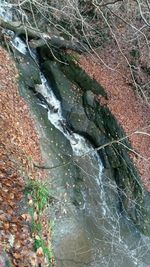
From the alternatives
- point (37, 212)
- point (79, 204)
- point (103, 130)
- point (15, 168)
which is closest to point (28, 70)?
point (103, 130)

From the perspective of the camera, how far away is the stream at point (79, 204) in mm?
9641

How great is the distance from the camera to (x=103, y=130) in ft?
46.8

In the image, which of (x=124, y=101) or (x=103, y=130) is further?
(x=124, y=101)

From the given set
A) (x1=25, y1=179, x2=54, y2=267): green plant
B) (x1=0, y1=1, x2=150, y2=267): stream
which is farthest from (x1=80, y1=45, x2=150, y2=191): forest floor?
(x1=25, y1=179, x2=54, y2=267): green plant

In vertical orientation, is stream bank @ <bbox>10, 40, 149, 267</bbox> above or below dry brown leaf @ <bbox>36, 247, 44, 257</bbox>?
below

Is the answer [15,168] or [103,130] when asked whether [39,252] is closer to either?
[15,168]

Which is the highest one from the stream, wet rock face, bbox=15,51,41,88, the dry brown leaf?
wet rock face, bbox=15,51,41,88

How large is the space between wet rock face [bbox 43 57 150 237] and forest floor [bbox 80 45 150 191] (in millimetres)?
666

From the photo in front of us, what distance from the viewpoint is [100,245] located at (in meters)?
10.4

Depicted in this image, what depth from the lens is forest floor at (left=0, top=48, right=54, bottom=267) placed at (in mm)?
6070

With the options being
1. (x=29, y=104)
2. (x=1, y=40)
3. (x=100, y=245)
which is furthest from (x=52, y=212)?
(x=1, y=40)

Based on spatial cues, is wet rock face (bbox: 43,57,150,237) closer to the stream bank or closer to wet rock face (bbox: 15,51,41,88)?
the stream bank

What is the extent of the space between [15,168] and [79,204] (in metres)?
3.48

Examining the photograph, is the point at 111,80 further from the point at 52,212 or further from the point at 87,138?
the point at 52,212
